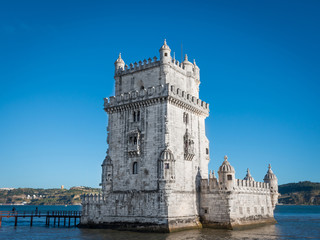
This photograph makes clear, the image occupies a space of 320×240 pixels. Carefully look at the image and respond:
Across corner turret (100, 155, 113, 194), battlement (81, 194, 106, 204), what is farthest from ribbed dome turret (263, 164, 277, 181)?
battlement (81, 194, 106, 204)

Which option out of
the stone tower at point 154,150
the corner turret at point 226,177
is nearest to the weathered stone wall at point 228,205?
the corner turret at point 226,177

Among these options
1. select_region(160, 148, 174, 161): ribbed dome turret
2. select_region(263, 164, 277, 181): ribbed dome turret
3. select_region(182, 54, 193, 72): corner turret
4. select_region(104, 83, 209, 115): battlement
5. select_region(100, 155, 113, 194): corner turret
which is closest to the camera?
select_region(160, 148, 174, 161): ribbed dome turret

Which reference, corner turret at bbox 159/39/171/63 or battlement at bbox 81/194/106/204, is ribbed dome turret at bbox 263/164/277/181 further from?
battlement at bbox 81/194/106/204

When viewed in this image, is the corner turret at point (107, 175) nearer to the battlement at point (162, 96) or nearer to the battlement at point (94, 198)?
the battlement at point (94, 198)

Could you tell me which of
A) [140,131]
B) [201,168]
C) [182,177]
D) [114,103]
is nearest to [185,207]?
[182,177]

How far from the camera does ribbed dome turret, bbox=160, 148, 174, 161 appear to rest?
3922 cm

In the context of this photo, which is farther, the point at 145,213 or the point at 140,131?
the point at 140,131

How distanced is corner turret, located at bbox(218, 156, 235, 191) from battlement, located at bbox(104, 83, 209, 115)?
834 cm

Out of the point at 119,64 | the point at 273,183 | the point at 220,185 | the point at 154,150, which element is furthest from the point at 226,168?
the point at 119,64

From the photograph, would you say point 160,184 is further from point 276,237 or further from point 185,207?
point 276,237

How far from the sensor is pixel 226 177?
140 ft

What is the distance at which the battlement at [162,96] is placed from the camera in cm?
4159

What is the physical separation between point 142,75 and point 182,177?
44.3ft

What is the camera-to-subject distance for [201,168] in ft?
151
